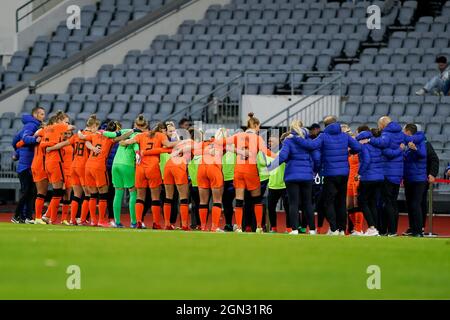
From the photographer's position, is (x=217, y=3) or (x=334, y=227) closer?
(x=334, y=227)

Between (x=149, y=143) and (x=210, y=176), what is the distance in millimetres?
1381

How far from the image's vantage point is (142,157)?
25156mm

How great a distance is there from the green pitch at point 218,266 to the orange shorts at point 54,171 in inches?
199

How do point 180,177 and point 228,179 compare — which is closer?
point 180,177

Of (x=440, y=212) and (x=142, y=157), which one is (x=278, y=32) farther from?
(x=142, y=157)

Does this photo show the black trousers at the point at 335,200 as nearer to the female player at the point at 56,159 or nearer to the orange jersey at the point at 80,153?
the orange jersey at the point at 80,153

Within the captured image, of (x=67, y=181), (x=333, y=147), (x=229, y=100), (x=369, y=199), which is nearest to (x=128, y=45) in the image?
(x=229, y=100)

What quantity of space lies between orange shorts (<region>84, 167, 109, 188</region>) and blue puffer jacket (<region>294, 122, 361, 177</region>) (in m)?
4.32

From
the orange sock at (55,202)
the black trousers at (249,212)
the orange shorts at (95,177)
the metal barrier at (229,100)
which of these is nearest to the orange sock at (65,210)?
the orange sock at (55,202)

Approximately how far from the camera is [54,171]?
25453 mm

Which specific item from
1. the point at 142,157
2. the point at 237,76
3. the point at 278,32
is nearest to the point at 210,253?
the point at 142,157

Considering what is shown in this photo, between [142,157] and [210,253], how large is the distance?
851 cm

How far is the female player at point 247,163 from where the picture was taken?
23812 millimetres

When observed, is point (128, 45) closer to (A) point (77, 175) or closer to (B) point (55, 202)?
(A) point (77, 175)
